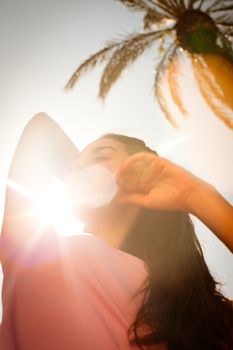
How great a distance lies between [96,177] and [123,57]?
198 inches

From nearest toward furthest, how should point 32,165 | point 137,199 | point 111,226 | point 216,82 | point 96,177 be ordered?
point 137,199, point 111,226, point 96,177, point 32,165, point 216,82

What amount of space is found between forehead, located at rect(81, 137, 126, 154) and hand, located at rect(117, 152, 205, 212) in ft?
2.18

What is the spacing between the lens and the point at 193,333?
2.00 metres

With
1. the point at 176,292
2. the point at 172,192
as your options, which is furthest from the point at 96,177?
the point at 176,292

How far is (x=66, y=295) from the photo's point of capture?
1488 millimetres

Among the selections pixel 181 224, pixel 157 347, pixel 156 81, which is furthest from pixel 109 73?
pixel 157 347

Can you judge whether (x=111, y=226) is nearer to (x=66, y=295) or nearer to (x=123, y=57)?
(x=66, y=295)

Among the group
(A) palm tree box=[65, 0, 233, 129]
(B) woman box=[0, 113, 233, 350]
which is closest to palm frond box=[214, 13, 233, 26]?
(A) palm tree box=[65, 0, 233, 129]

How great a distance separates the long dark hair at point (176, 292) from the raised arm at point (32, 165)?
1.90ft

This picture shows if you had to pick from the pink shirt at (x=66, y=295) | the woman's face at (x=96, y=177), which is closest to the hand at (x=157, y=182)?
the woman's face at (x=96, y=177)

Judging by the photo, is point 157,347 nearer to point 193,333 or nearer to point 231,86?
point 193,333

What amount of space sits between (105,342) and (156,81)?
6775 millimetres

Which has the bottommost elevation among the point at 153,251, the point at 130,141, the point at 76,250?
the point at 153,251

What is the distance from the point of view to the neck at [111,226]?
98.7 inches
